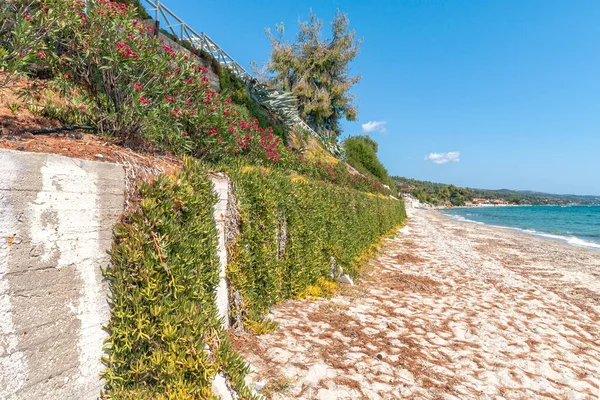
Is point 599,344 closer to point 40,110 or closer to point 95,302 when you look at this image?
point 95,302

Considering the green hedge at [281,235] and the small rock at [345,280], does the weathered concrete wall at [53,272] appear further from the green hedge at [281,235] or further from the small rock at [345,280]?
the small rock at [345,280]

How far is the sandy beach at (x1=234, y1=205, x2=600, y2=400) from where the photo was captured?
314 centimetres

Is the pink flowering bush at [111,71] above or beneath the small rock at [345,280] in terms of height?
above

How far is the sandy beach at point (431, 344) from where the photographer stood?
314 cm

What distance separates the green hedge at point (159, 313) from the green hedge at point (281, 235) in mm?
1024

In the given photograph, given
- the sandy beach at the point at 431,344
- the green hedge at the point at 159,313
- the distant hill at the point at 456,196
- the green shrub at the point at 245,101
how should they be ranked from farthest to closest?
the distant hill at the point at 456,196, the green shrub at the point at 245,101, the sandy beach at the point at 431,344, the green hedge at the point at 159,313

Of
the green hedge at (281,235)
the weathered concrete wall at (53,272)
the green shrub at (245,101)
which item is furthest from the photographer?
the green shrub at (245,101)

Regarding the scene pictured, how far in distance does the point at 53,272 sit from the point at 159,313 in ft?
2.25

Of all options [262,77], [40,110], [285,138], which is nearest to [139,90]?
[40,110]

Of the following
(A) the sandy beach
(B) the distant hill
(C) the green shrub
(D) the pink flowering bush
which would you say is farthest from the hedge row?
(B) the distant hill

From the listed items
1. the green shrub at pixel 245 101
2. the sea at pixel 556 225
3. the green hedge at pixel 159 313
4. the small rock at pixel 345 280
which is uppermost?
the green shrub at pixel 245 101

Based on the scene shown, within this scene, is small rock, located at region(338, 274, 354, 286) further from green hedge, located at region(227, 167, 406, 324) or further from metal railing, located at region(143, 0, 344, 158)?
metal railing, located at region(143, 0, 344, 158)

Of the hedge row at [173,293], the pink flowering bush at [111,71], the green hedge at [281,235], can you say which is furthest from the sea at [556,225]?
the pink flowering bush at [111,71]

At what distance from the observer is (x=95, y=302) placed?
7.10 feet
